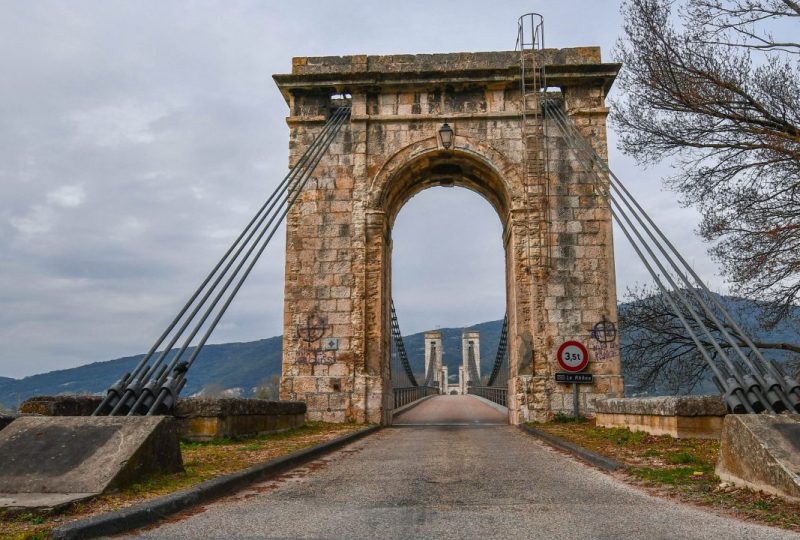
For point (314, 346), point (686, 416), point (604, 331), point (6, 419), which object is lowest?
point (686, 416)

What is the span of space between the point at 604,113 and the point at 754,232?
13.5ft

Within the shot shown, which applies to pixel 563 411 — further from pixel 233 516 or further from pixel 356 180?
pixel 233 516

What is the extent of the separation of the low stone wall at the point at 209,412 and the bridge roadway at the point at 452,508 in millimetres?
1777

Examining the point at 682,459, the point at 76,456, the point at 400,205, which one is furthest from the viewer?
the point at 400,205

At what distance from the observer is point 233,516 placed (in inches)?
129

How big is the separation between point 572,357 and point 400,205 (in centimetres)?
501

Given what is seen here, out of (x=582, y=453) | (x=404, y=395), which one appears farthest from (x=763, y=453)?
(x=404, y=395)

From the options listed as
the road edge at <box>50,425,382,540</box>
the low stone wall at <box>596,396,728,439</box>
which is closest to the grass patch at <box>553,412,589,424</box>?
the low stone wall at <box>596,396,728,439</box>

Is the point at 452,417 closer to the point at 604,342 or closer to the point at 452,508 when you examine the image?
the point at 604,342

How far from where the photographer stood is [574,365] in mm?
10438

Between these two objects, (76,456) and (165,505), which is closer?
(165,505)

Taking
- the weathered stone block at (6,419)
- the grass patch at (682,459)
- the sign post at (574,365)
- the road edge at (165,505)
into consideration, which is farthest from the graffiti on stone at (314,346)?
the weathered stone block at (6,419)

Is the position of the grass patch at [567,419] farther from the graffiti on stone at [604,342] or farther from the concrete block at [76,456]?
the concrete block at [76,456]

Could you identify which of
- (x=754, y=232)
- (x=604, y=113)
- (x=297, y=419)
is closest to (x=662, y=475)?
(x=754, y=232)
